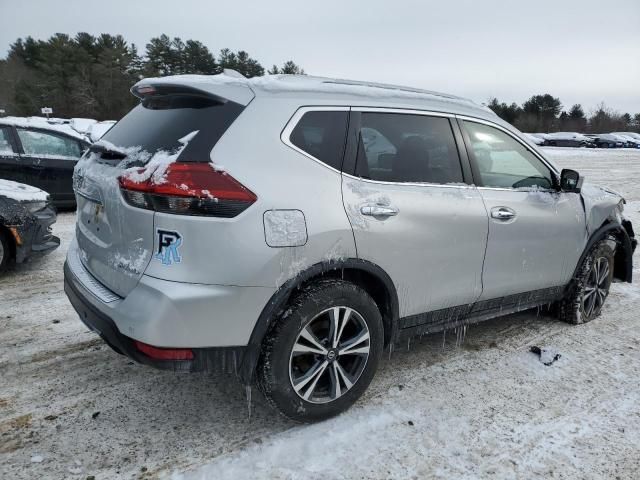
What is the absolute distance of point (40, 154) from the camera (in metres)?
7.78

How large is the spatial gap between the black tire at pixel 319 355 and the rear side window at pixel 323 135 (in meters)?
0.67

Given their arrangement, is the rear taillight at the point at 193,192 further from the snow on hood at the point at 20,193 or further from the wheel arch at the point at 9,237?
the snow on hood at the point at 20,193

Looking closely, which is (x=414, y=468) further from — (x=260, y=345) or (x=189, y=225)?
(x=189, y=225)

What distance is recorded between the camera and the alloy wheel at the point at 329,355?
2.57 meters

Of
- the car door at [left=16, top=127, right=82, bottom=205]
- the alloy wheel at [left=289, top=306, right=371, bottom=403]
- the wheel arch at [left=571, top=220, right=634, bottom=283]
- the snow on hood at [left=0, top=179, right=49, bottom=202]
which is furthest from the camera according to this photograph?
the car door at [left=16, top=127, right=82, bottom=205]

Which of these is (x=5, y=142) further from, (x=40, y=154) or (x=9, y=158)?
(x=40, y=154)

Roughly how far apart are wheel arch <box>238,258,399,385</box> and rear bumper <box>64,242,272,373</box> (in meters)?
0.05

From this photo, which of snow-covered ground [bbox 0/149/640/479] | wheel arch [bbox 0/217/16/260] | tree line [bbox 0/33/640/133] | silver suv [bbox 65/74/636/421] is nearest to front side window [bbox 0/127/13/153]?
wheel arch [bbox 0/217/16/260]

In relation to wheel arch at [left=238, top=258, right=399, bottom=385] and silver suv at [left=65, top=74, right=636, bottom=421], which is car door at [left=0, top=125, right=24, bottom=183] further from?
wheel arch at [left=238, top=258, right=399, bottom=385]

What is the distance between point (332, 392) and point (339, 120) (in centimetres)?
151

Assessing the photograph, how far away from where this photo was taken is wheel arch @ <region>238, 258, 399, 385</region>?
239 centimetres

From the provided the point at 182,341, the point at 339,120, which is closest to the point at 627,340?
the point at 339,120

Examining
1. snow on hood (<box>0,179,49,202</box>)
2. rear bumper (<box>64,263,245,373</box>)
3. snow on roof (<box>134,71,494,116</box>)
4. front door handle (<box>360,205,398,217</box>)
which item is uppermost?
snow on roof (<box>134,71,494,116</box>)


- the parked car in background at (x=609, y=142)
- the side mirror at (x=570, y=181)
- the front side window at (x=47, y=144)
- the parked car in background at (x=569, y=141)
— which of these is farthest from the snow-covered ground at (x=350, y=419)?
the parked car in background at (x=569, y=141)
